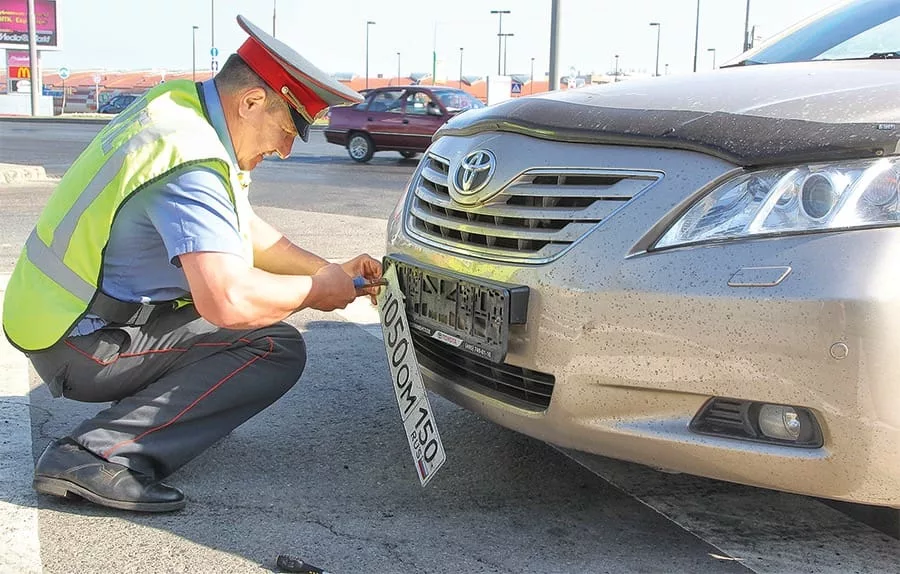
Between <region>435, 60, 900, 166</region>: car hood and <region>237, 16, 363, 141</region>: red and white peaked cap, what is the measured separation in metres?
0.47

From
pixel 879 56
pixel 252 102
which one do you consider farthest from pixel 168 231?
pixel 879 56

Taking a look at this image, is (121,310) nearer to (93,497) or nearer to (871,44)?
(93,497)

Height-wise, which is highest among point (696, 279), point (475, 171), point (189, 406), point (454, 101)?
point (475, 171)

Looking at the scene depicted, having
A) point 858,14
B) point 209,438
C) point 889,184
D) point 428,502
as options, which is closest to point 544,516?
point 428,502

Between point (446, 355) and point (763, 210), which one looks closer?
point (763, 210)

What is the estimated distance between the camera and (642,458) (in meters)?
2.65

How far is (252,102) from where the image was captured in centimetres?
311

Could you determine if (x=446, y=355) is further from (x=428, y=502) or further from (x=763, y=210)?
(x=763, y=210)

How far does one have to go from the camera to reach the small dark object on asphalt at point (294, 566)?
264cm

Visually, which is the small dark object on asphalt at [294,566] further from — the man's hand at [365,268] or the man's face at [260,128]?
the man's face at [260,128]

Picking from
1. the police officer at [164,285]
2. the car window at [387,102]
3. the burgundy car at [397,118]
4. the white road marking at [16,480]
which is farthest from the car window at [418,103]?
the police officer at [164,285]

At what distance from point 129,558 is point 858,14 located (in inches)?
129

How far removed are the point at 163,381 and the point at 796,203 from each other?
73.4 inches

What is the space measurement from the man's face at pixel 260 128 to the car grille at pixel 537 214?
506 mm
